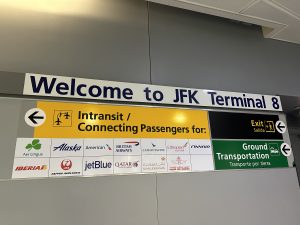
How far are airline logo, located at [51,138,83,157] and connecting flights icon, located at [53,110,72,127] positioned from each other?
0.31 ft

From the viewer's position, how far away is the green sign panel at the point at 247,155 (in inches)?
70.5

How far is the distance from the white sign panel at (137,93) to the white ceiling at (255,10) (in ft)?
2.15

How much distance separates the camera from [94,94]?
5.24ft

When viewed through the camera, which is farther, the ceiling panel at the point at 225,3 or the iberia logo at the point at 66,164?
the ceiling panel at the point at 225,3

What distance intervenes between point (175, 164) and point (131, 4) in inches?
52.0

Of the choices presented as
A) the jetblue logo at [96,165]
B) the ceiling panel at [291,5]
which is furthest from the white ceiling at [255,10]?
the jetblue logo at [96,165]

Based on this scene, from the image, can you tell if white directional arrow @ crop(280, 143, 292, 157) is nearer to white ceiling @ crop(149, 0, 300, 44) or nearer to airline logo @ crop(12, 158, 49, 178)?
white ceiling @ crop(149, 0, 300, 44)

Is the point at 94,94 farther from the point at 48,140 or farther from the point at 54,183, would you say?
the point at 54,183

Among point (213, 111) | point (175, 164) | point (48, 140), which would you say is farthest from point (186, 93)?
point (48, 140)

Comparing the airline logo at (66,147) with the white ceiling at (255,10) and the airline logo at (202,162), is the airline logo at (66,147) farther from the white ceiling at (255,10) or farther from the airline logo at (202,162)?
the white ceiling at (255,10)

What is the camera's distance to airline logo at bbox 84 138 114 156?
4.88ft

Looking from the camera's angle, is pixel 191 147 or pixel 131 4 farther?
pixel 131 4

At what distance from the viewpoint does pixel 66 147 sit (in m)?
1.45

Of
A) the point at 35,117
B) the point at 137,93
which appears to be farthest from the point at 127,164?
the point at 35,117
